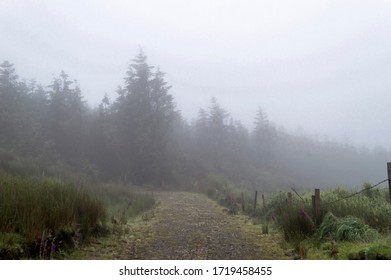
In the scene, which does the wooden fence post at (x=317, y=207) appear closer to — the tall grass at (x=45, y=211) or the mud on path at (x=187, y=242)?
the mud on path at (x=187, y=242)

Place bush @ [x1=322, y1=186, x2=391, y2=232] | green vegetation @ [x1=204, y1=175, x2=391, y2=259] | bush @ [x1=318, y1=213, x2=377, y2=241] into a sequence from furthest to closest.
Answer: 1. bush @ [x1=322, y1=186, x2=391, y2=232]
2. bush @ [x1=318, y1=213, x2=377, y2=241]
3. green vegetation @ [x1=204, y1=175, x2=391, y2=259]

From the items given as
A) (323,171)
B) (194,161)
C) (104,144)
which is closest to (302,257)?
(104,144)

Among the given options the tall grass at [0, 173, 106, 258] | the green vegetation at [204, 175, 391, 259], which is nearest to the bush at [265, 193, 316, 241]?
the green vegetation at [204, 175, 391, 259]

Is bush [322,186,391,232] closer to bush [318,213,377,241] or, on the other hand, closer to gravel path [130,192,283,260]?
bush [318,213,377,241]

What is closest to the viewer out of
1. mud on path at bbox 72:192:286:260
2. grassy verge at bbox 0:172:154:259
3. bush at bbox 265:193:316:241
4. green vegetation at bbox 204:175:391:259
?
grassy verge at bbox 0:172:154:259

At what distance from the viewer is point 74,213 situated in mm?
7629

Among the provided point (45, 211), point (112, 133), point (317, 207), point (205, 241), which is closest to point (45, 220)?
point (45, 211)

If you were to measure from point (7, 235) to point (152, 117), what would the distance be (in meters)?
27.4

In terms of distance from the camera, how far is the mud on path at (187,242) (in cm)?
713

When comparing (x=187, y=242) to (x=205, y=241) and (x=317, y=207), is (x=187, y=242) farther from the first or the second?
(x=317, y=207)

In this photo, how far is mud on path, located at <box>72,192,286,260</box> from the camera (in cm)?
713

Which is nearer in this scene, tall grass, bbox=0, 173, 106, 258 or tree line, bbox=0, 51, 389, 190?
tall grass, bbox=0, 173, 106, 258

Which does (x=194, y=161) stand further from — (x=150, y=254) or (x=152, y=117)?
(x=150, y=254)

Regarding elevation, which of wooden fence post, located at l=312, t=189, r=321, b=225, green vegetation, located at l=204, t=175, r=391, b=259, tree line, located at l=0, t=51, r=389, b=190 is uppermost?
tree line, located at l=0, t=51, r=389, b=190
